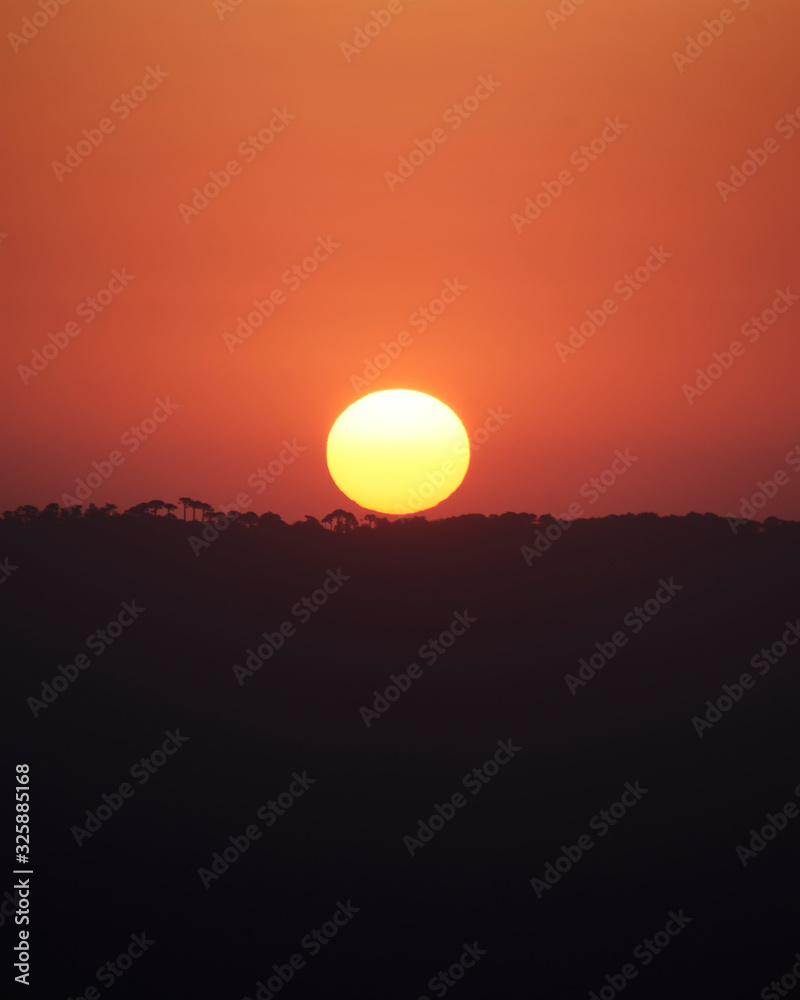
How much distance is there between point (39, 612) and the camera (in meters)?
51.5

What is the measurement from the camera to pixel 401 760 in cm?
3706

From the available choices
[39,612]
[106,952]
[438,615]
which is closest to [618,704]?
[438,615]

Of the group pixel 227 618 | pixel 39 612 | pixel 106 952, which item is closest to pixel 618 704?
pixel 227 618

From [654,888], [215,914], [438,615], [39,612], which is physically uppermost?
[438,615]

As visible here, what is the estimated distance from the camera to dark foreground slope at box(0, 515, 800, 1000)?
2336 cm

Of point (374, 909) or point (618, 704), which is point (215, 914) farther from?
point (618, 704)

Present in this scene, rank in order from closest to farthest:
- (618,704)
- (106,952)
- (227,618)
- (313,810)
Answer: (106,952)
(313,810)
(618,704)
(227,618)

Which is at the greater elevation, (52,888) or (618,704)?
(618,704)

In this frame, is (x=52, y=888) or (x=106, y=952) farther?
(x=52, y=888)

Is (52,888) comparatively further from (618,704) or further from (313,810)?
(618,704)

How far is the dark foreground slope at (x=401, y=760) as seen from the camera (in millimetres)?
23359

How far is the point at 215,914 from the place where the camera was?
2439 centimetres

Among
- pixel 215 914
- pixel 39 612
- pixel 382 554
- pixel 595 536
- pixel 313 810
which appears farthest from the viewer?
pixel 595 536

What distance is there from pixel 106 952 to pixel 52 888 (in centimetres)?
322
